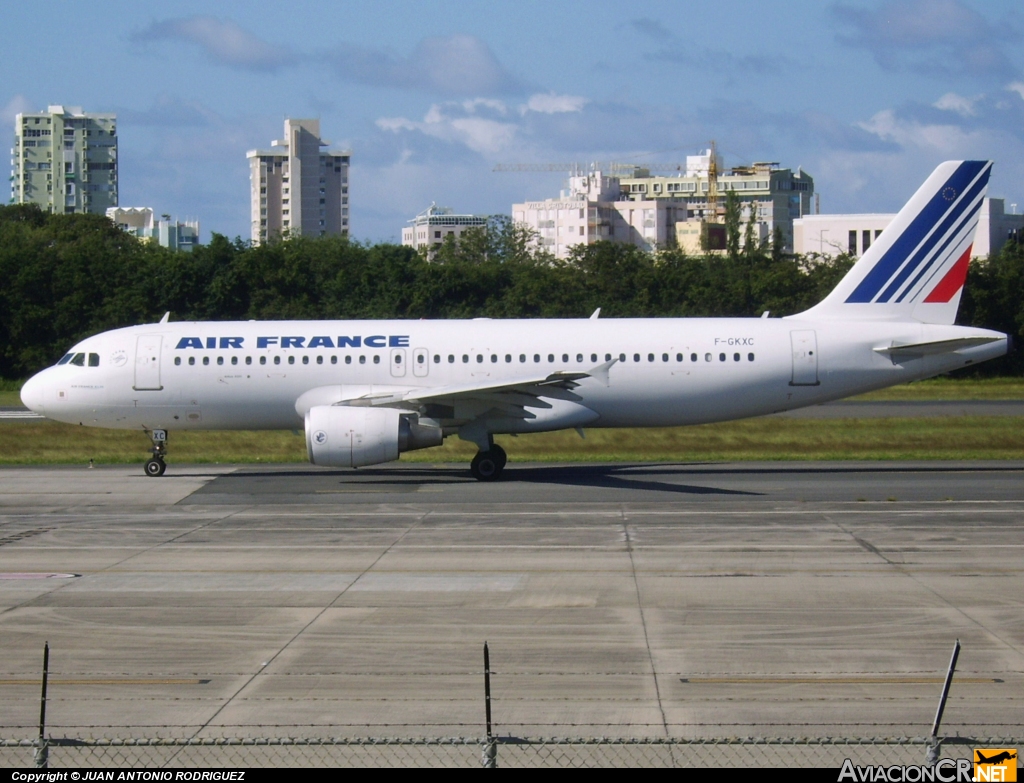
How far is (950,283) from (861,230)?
129351mm

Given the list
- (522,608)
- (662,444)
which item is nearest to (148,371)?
(662,444)

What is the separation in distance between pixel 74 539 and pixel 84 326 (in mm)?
50137

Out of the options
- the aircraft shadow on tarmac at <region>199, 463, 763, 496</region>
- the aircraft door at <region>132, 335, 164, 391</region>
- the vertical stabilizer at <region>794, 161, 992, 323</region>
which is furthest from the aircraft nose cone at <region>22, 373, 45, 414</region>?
the vertical stabilizer at <region>794, 161, 992, 323</region>

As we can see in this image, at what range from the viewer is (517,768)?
952cm

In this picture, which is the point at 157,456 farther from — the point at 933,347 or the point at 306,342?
the point at 933,347

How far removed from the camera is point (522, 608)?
1544cm

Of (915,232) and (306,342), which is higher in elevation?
(915,232)

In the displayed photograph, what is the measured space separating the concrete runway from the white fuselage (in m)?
3.11

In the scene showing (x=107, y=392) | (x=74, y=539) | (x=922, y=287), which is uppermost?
(x=922, y=287)

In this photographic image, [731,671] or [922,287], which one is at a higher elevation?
[922,287]

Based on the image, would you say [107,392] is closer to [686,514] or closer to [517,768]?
[686,514]

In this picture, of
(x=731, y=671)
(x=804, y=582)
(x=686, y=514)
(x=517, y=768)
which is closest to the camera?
(x=517, y=768)

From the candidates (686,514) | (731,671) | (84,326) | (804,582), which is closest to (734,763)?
(731,671)

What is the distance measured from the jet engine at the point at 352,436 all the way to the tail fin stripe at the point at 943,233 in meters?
12.2
